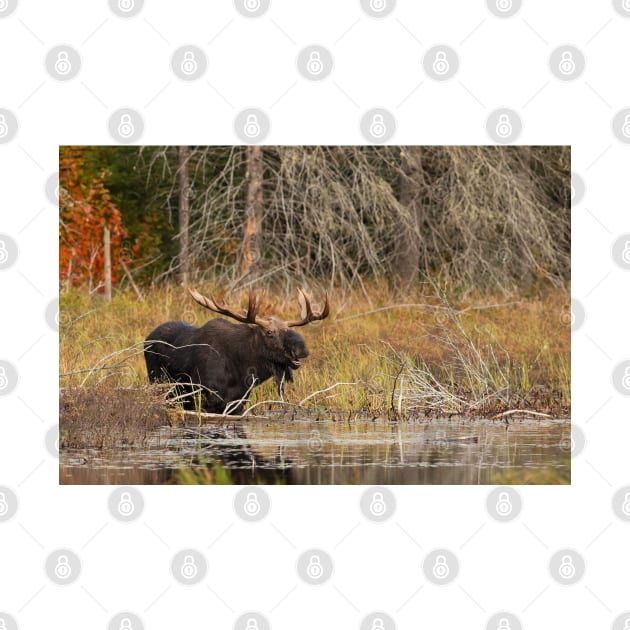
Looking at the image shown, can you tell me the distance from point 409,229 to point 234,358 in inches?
323

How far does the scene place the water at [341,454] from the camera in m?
9.57

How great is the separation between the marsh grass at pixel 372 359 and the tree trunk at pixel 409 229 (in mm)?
1157

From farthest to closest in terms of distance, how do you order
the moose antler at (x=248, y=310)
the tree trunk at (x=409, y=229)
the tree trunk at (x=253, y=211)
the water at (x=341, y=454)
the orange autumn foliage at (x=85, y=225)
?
1. the orange autumn foliage at (x=85, y=225)
2. the tree trunk at (x=409, y=229)
3. the tree trunk at (x=253, y=211)
4. the moose antler at (x=248, y=310)
5. the water at (x=341, y=454)

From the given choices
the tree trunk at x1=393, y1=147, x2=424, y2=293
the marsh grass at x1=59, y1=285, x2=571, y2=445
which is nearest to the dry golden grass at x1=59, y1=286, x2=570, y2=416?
the marsh grass at x1=59, y1=285, x2=571, y2=445

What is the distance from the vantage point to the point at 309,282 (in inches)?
778

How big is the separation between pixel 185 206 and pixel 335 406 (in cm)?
949

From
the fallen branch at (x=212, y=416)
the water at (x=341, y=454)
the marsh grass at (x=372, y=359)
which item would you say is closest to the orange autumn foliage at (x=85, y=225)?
the marsh grass at (x=372, y=359)

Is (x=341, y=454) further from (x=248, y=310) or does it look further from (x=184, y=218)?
(x=184, y=218)

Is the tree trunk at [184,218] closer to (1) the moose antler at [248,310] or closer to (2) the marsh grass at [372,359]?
(2) the marsh grass at [372,359]

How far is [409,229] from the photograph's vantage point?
20297 millimetres

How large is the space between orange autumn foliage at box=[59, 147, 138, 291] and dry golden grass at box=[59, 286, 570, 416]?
11.8ft

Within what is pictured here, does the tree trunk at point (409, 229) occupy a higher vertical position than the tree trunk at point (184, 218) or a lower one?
higher

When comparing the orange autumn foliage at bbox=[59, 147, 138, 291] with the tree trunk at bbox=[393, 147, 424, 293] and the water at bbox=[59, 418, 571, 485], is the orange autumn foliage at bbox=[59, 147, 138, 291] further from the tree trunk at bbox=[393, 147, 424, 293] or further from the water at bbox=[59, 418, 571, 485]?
the water at bbox=[59, 418, 571, 485]

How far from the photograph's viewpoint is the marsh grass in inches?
483
